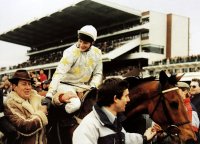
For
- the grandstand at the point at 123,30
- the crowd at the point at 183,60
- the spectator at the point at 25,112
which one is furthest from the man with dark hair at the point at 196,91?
the grandstand at the point at 123,30

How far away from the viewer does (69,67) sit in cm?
550

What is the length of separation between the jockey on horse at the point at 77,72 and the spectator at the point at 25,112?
0.75 feet

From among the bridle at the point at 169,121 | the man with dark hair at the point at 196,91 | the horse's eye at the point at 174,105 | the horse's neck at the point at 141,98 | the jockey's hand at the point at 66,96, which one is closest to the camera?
the bridle at the point at 169,121

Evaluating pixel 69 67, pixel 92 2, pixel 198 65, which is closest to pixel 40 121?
pixel 69 67

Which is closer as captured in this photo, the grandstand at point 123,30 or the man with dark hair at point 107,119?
the man with dark hair at point 107,119

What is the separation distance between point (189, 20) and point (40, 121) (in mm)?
49430

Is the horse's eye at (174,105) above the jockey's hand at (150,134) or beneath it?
above

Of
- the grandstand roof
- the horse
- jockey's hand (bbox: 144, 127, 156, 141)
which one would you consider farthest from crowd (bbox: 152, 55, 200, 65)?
jockey's hand (bbox: 144, 127, 156, 141)

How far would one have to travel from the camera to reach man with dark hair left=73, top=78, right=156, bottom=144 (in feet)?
10.3

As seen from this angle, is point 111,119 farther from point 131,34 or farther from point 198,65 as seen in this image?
point 131,34

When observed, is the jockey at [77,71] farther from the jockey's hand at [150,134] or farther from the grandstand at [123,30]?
the grandstand at [123,30]

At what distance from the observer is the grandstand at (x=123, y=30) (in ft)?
145

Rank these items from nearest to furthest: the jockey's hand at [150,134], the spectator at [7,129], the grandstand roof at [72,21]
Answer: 1. the jockey's hand at [150,134]
2. the spectator at [7,129]
3. the grandstand roof at [72,21]

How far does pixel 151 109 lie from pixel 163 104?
174 mm
